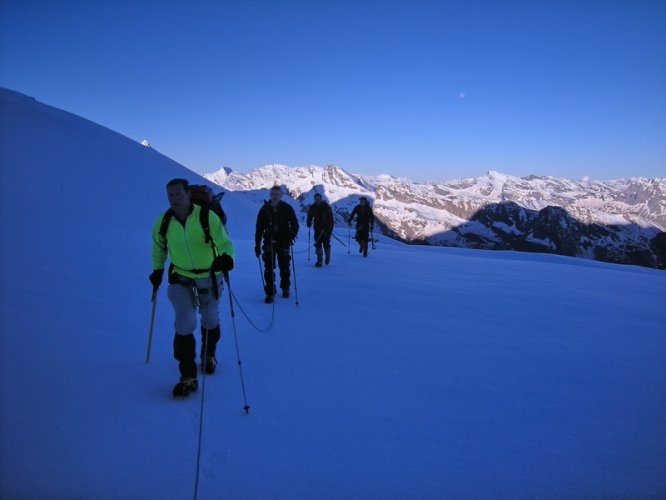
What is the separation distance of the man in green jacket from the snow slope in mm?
560

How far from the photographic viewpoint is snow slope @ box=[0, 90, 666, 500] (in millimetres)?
3107

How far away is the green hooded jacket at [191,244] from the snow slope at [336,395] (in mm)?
1525

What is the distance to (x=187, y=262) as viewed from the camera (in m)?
4.27

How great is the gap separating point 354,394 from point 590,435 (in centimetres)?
255

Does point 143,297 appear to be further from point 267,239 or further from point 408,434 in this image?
point 408,434

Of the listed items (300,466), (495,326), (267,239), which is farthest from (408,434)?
(267,239)

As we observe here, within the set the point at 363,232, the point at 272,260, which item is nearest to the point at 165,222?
the point at 272,260

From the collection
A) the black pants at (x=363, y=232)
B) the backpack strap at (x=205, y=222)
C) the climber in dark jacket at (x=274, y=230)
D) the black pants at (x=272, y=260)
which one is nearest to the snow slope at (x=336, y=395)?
the black pants at (x=272, y=260)

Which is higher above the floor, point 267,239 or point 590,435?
Answer: point 267,239

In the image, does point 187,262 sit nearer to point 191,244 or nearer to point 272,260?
point 191,244

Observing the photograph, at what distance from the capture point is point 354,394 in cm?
439

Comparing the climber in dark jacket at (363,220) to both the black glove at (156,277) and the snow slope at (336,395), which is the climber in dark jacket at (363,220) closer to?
the snow slope at (336,395)

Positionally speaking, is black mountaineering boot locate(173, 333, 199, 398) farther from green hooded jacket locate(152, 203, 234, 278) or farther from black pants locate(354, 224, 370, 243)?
black pants locate(354, 224, 370, 243)

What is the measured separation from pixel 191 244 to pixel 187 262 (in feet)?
0.75
